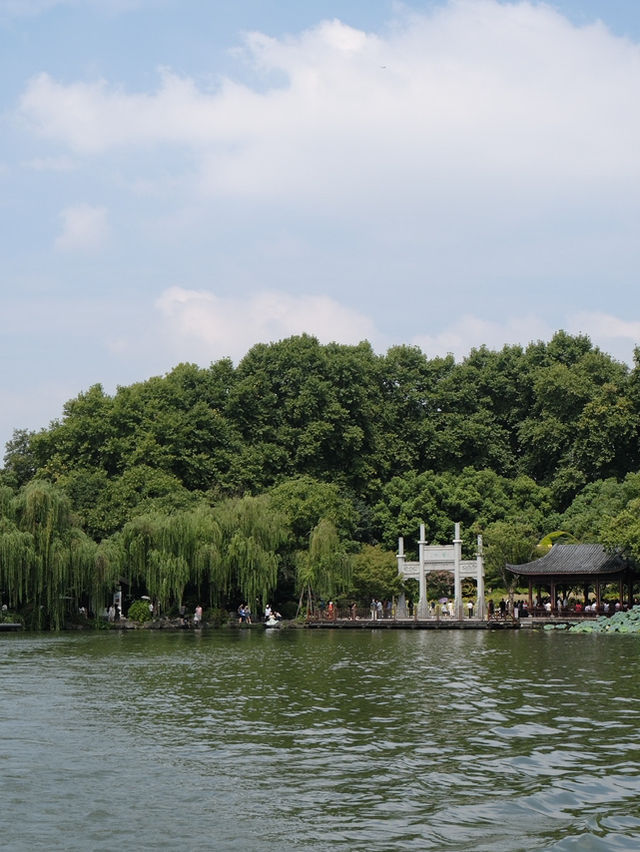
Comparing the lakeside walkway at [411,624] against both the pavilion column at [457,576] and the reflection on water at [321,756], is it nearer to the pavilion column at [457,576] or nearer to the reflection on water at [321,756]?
the pavilion column at [457,576]

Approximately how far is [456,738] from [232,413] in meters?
44.6

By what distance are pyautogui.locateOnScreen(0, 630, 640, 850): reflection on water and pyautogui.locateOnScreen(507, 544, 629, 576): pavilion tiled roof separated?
2247 cm

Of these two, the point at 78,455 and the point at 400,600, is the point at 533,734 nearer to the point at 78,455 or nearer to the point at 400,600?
the point at 400,600

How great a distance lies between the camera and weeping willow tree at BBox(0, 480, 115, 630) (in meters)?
37.8

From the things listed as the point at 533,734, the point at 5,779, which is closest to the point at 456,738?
the point at 533,734

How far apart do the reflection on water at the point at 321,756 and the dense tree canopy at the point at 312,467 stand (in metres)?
18.6

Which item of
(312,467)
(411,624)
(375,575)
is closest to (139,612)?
(375,575)

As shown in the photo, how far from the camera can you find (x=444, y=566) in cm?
4953

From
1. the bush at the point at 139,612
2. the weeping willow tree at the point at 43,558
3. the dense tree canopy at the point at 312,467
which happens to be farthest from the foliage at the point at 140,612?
the weeping willow tree at the point at 43,558

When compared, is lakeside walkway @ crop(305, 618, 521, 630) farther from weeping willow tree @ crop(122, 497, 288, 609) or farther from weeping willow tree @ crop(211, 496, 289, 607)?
weeping willow tree @ crop(122, 497, 288, 609)

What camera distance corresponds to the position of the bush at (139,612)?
44250 mm

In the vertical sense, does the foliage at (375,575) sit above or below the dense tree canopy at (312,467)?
below

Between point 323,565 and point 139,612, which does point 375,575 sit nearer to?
point 323,565

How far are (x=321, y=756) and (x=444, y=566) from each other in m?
37.2
